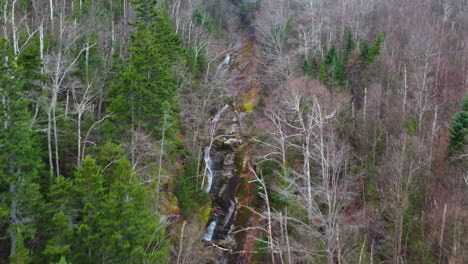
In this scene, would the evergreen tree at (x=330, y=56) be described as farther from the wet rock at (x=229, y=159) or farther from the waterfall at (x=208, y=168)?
the waterfall at (x=208, y=168)

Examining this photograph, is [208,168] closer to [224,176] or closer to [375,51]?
[224,176]

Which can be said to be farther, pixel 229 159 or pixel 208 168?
pixel 229 159

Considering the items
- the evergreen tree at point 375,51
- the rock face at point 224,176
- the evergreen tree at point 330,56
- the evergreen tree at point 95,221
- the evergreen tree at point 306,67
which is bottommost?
the rock face at point 224,176

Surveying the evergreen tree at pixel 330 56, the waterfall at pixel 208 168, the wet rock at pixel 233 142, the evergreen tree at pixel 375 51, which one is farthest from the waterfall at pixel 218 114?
the evergreen tree at pixel 375 51

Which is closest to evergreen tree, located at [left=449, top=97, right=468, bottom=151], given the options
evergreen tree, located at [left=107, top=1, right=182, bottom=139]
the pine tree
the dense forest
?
the dense forest

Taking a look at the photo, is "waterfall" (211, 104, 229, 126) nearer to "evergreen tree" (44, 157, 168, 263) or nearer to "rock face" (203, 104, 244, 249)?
"rock face" (203, 104, 244, 249)

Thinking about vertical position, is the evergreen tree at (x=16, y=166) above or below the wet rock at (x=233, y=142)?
above

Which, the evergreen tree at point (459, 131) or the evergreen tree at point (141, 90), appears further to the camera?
the evergreen tree at point (459, 131)

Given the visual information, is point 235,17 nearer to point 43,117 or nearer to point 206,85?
point 206,85

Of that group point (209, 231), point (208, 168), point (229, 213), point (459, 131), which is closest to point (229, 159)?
point (208, 168)
